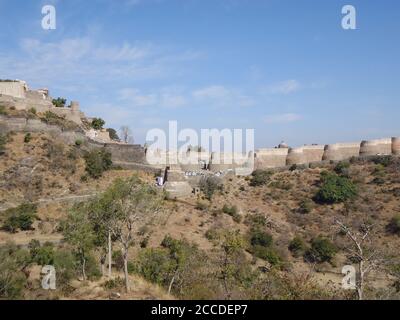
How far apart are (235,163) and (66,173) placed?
1625cm

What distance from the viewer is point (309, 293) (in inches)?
438

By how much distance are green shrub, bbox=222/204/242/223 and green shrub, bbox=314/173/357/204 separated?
26.5 ft

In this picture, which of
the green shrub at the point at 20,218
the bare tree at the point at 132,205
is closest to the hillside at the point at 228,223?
the green shrub at the point at 20,218

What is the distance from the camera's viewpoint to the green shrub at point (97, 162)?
28.9 meters

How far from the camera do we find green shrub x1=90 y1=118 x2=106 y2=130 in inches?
1564

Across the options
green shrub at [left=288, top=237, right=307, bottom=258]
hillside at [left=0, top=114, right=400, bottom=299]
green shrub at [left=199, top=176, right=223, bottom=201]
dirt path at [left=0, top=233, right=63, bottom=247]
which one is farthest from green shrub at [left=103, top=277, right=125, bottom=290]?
green shrub at [left=199, top=176, right=223, bottom=201]

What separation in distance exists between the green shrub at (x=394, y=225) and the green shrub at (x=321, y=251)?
482 centimetres

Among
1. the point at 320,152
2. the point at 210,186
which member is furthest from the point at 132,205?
the point at 320,152

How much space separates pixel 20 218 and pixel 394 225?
22984 millimetres

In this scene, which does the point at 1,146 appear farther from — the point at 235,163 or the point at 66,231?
the point at 235,163

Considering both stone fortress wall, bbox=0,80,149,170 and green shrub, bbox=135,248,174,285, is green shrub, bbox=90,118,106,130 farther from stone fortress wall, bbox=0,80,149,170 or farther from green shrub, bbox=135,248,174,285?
green shrub, bbox=135,248,174,285

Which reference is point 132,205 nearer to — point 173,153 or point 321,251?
point 321,251

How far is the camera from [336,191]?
3225 cm
